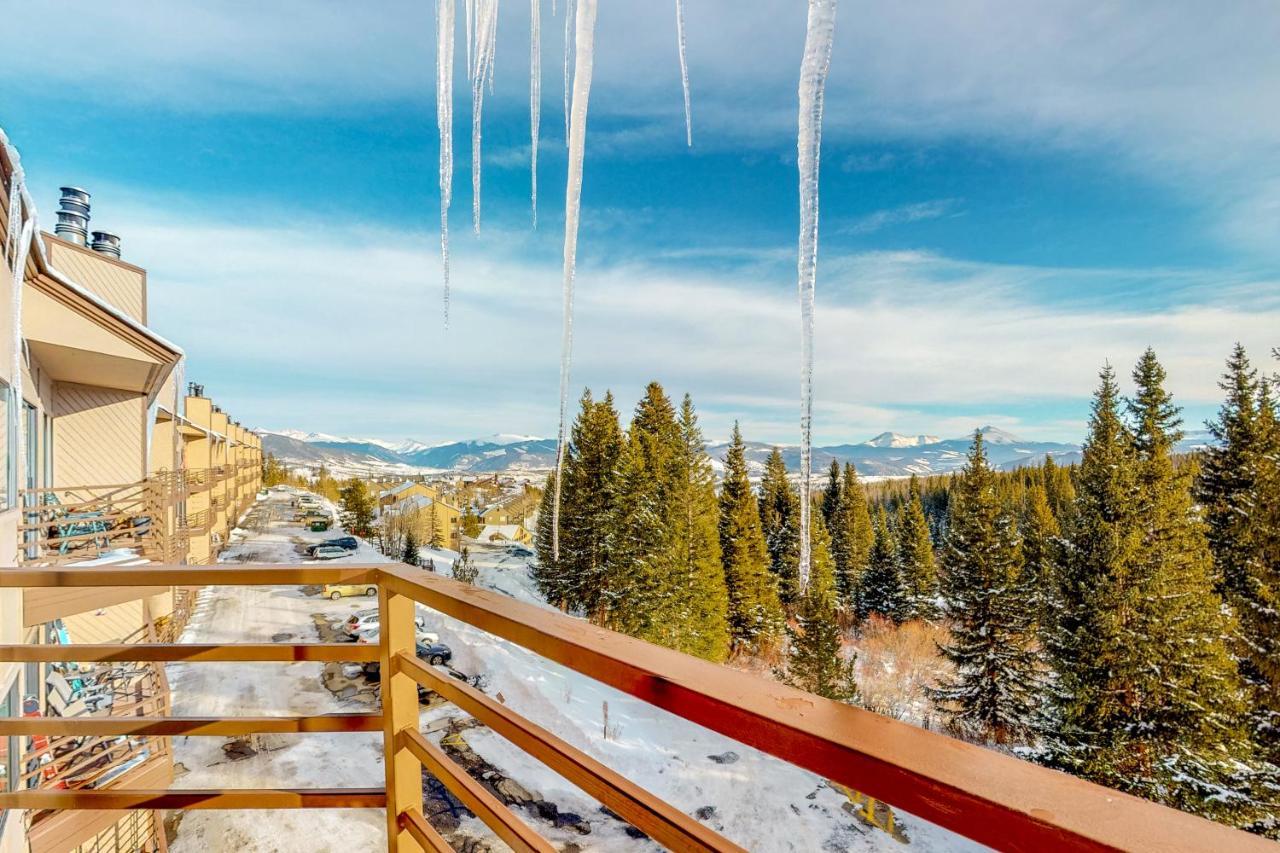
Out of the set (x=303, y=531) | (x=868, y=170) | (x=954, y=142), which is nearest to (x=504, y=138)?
(x=868, y=170)

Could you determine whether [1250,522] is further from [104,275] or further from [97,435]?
[104,275]

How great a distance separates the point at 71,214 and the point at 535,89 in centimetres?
994

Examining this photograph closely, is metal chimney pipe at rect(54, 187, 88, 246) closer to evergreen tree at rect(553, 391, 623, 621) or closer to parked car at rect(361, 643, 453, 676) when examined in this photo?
parked car at rect(361, 643, 453, 676)

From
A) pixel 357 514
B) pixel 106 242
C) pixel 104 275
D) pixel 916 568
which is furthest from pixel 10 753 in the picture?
pixel 357 514

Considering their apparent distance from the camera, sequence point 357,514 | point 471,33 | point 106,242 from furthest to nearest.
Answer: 1. point 357,514
2. point 106,242
3. point 471,33

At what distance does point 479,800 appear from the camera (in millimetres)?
1212

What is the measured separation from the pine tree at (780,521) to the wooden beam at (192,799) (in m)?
22.7

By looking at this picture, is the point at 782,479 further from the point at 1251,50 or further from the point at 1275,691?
the point at 1251,50

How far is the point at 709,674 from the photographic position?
2.67ft

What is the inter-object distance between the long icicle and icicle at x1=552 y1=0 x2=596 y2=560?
185 mm

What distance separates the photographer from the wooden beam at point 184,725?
A: 1.52 metres

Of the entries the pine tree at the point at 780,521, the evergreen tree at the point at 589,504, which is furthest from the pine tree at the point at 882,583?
the evergreen tree at the point at 589,504

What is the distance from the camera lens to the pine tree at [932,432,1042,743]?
14727 millimetres

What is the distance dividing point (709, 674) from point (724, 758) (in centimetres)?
1145
